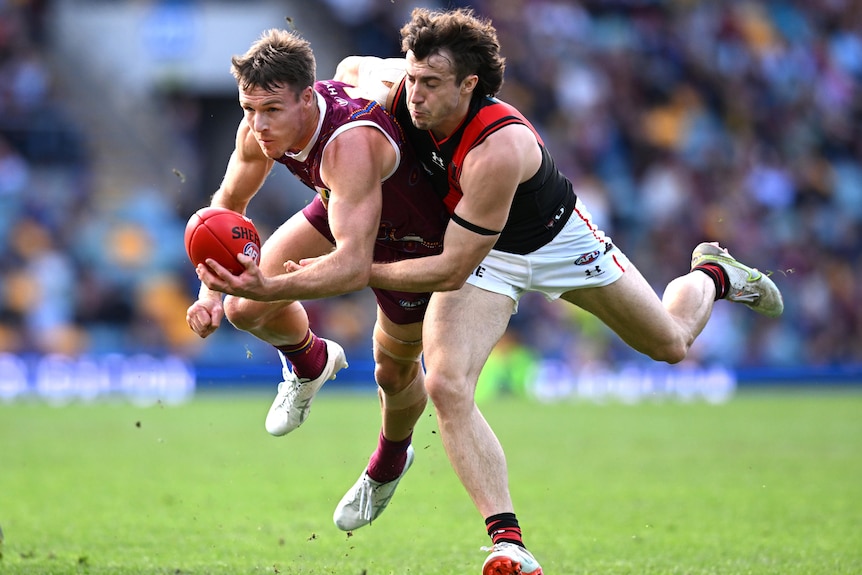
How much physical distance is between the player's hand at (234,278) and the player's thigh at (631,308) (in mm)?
1903

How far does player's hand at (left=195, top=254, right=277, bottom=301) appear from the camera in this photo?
504cm

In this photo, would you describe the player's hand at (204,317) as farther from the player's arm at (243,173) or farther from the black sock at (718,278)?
the black sock at (718,278)

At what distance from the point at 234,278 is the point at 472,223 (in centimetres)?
114

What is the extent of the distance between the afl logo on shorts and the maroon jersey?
728 millimetres

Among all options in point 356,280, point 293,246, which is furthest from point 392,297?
point 356,280

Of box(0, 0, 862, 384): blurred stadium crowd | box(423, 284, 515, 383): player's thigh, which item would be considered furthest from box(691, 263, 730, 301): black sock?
box(0, 0, 862, 384): blurred stadium crowd

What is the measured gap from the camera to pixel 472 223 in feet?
17.9

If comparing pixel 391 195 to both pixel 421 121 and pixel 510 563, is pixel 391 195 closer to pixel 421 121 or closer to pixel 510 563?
pixel 421 121

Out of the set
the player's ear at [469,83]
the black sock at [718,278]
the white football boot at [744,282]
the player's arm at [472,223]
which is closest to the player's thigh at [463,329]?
the player's arm at [472,223]

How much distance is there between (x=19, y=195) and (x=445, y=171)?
14119 millimetres

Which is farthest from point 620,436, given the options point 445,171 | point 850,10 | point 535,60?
point 850,10

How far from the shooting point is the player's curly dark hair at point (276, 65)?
5.40m

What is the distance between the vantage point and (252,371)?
18.2 m

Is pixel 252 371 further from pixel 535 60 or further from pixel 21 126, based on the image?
pixel 535 60
